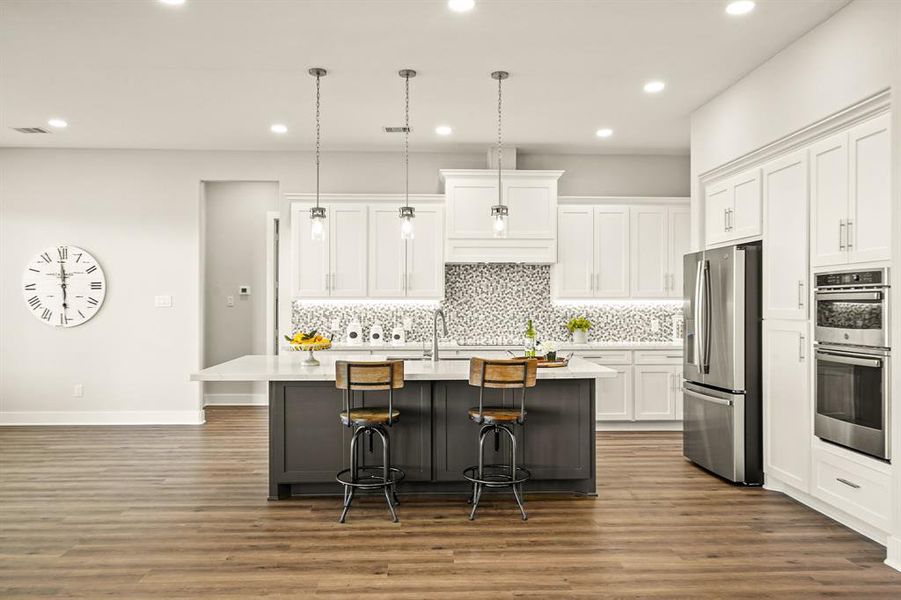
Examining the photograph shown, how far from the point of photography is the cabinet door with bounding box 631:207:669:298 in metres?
7.19

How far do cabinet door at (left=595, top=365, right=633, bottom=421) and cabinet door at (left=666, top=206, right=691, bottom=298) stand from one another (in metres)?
1.08

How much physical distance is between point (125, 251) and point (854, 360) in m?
6.81

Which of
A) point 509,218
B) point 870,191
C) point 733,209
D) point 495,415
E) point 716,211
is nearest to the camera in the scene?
point 870,191

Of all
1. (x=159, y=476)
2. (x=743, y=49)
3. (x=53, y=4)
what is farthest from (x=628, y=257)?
(x=53, y=4)

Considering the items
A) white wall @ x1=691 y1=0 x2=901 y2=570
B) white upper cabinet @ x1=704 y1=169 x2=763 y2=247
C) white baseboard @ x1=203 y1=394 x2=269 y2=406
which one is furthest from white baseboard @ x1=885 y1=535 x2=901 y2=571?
white baseboard @ x1=203 y1=394 x2=269 y2=406

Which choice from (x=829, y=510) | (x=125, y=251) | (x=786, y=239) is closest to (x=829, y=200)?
(x=786, y=239)

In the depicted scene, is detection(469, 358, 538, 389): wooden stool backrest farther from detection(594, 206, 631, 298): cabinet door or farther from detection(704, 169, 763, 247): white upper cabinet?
detection(594, 206, 631, 298): cabinet door

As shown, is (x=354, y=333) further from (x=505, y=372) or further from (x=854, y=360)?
(x=854, y=360)

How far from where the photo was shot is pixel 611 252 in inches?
283

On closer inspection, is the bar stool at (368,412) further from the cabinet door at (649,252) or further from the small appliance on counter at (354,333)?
the cabinet door at (649,252)

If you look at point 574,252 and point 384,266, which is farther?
point 574,252

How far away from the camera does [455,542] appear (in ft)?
12.3

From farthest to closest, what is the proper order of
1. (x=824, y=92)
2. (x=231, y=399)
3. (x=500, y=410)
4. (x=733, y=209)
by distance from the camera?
(x=231, y=399) < (x=733, y=209) < (x=500, y=410) < (x=824, y=92)

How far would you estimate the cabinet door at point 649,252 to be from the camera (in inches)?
283
